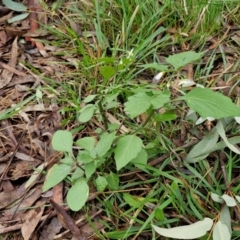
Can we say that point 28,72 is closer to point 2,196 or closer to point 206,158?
point 2,196

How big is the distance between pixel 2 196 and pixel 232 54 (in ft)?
3.30

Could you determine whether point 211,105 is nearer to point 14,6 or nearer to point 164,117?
point 164,117

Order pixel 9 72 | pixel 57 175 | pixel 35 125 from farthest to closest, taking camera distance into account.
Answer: pixel 9 72, pixel 35 125, pixel 57 175

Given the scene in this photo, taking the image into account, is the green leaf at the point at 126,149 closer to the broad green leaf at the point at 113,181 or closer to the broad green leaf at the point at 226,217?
the broad green leaf at the point at 113,181

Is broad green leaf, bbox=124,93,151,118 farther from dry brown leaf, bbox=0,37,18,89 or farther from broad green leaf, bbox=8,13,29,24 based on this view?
broad green leaf, bbox=8,13,29,24

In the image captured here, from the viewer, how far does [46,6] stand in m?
2.17

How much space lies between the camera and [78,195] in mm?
1415

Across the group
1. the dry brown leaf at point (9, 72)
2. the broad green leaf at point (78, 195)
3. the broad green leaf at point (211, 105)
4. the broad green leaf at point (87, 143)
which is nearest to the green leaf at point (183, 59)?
the broad green leaf at point (211, 105)

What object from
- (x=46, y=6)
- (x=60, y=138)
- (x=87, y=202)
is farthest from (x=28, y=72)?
(x=87, y=202)

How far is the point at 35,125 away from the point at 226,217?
2.51ft

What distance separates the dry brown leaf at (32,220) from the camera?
1516 mm

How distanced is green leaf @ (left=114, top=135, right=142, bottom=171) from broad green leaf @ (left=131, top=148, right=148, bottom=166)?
0.08 m

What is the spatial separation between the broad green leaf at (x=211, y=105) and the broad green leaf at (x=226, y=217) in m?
0.29

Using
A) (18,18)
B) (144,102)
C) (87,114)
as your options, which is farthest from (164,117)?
(18,18)
